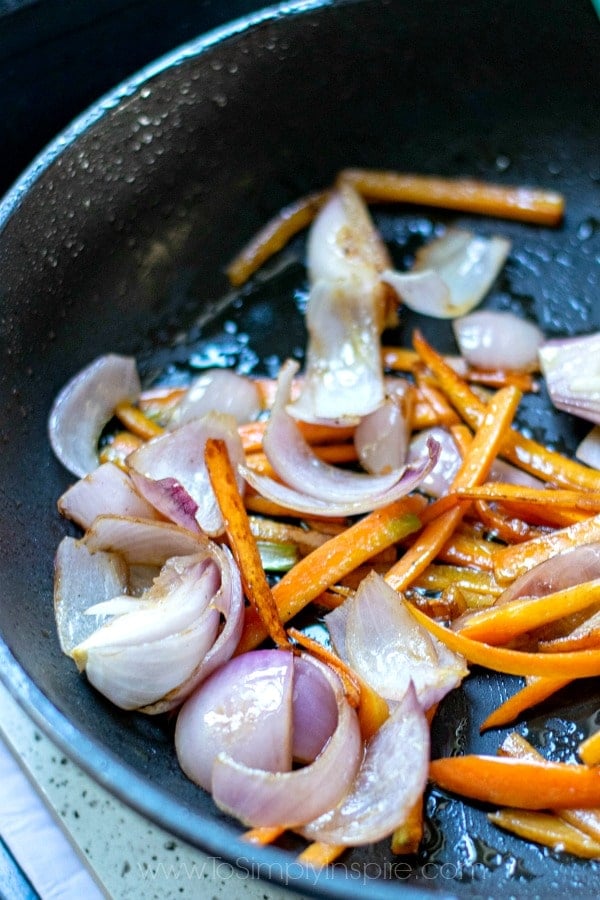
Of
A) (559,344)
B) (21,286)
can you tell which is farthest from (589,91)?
(21,286)

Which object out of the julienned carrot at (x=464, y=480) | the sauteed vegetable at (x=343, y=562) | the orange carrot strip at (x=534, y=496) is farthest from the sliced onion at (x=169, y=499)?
the orange carrot strip at (x=534, y=496)

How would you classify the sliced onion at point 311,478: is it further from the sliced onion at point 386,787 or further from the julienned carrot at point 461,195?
the julienned carrot at point 461,195

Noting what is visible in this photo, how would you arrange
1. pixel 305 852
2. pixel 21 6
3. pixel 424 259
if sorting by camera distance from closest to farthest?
1. pixel 305 852
2. pixel 21 6
3. pixel 424 259

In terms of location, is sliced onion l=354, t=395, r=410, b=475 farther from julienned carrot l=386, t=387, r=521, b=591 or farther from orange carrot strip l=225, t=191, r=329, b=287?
orange carrot strip l=225, t=191, r=329, b=287

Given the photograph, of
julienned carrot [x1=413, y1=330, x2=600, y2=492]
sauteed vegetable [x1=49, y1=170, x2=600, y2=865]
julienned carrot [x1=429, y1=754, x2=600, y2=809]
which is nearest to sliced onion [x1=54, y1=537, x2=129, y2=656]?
sauteed vegetable [x1=49, y1=170, x2=600, y2=865]

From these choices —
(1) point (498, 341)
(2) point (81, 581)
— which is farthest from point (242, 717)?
(1) point (498, 341)

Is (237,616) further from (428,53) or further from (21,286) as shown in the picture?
(428,53)
